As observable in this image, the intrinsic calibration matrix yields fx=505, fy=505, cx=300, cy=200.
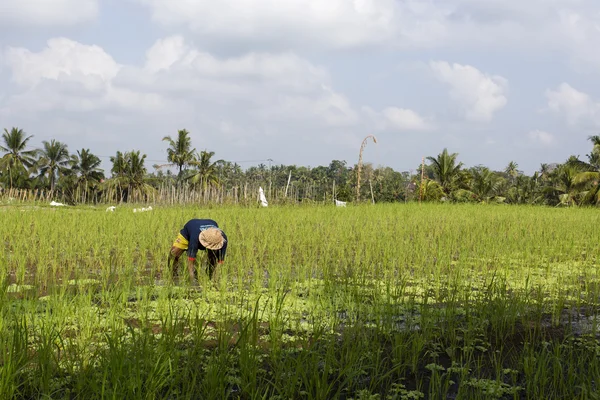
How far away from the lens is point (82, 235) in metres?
7.98

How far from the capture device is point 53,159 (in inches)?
1416

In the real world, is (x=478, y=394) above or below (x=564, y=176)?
below

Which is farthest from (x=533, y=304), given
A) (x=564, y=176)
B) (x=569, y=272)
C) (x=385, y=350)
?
(x=564, y=176)

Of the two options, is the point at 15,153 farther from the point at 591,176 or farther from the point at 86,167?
the point at 591,176

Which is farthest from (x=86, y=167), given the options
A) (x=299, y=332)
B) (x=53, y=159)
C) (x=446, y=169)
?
(x=299, y=332)

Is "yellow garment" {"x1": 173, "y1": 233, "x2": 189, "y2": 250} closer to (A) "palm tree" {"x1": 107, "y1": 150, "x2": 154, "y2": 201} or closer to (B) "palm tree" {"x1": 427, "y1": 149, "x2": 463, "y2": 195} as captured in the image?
(B) "palm tree" {"x1": 427, "y1": 149, "x2": 463, "y2": 195}

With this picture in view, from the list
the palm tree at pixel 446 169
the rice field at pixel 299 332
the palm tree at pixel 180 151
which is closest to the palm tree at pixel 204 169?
the palm tree at pixel 180 151

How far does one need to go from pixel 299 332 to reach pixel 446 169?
25.0 metres

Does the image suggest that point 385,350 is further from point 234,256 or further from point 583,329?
point 234,256

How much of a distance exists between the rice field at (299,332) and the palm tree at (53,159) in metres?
31.4

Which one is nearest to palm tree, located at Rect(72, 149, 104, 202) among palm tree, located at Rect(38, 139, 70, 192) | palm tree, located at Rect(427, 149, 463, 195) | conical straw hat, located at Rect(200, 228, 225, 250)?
palm tree, located at Rect(38, 139, 70, 192)

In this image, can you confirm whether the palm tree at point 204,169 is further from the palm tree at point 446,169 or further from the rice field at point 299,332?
the rice field at point 299,332

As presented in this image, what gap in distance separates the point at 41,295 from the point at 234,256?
2409 mm

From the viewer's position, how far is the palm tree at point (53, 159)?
1406 inches
